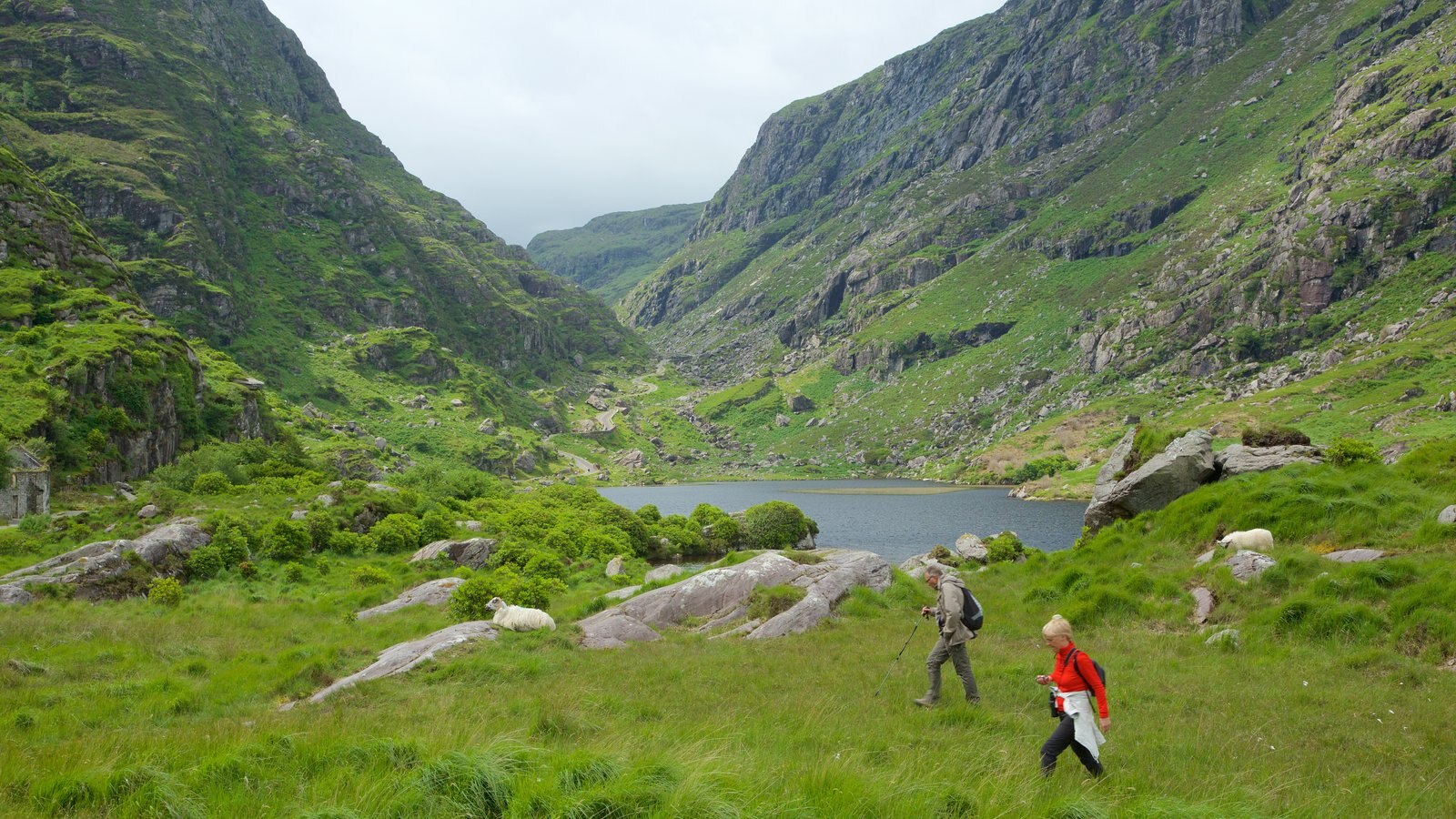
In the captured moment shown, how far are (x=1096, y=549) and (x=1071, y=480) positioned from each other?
11589 cm

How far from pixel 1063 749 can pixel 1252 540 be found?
16.8m

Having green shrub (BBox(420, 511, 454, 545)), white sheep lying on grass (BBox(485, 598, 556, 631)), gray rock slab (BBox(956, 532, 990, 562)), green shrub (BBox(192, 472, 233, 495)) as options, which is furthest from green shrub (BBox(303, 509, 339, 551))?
gray rock slab (BBox(956, 532, 990, 562))

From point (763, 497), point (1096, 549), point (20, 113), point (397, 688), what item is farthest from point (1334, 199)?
point (20, 113)

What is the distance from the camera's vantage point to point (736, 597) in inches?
965

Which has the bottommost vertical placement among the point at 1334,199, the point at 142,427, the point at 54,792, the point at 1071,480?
the point at 1071,480

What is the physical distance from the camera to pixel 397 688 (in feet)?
45.7

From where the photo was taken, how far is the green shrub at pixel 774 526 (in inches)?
2477

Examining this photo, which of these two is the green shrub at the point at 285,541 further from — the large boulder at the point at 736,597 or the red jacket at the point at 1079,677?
the red jacket at the point at 1079,677

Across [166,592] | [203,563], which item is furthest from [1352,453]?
[203,563]

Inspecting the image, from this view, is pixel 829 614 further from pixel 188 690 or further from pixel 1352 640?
pixel 188 690

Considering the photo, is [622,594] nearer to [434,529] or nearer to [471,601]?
[471,601]

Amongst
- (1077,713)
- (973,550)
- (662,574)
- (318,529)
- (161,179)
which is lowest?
(973,550)

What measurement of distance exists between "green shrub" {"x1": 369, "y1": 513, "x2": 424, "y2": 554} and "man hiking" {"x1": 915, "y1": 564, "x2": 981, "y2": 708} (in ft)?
111

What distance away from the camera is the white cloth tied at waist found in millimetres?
8016
